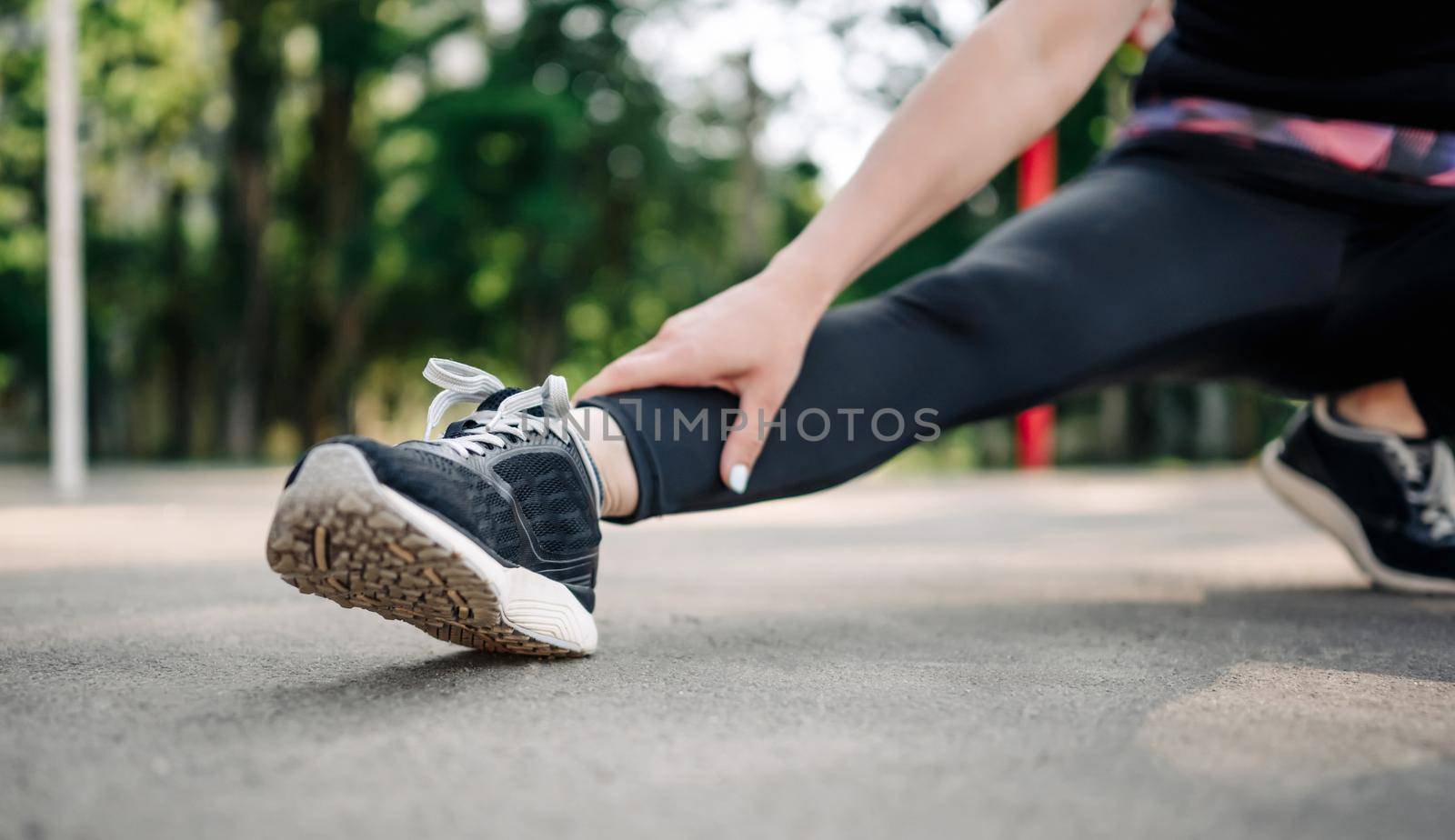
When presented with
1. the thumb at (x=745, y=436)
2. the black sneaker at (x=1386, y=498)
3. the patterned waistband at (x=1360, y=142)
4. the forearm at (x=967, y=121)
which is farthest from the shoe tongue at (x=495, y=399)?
the black sneaker at (x=1386, y=498)

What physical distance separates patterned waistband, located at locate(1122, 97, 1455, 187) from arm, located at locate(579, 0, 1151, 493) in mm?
206

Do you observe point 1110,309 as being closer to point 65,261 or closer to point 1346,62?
point 1346,62

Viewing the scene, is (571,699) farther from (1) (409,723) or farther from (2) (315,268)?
(2) (315,268)

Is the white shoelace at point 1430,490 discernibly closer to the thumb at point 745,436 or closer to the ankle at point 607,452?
the thumb at point 745,436

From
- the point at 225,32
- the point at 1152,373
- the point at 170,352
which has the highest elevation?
the point at 225,32

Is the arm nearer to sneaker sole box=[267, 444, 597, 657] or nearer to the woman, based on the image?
the woman

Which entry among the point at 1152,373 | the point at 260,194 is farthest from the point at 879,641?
the point at 260,194

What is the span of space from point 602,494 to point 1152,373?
2.48 feet

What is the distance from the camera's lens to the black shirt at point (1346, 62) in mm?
1412

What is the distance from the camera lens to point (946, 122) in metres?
1.36

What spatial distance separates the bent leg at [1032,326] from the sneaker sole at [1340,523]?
0.49 m

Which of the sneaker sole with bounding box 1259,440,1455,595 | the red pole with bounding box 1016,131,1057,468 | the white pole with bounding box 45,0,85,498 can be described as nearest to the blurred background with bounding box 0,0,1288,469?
the red pole with bounding box 1016,131,1057,468

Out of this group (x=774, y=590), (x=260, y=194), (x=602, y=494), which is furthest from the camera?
(x=260, y=194)

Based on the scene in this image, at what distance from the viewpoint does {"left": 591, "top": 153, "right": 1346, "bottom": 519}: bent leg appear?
1.24 metres
